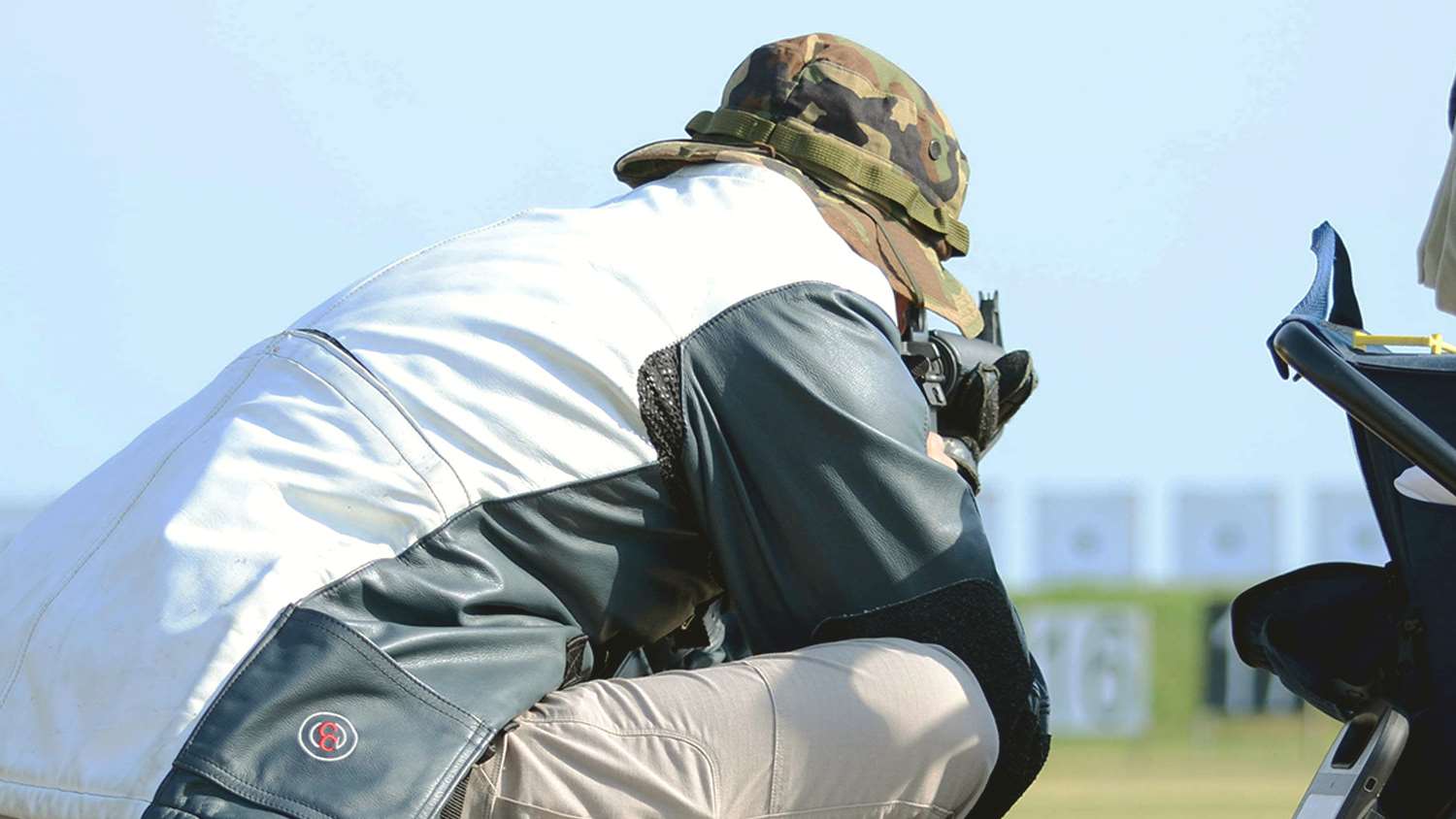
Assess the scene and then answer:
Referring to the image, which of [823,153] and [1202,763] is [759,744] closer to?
[823,153]

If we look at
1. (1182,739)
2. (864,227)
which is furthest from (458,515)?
(1182,739)

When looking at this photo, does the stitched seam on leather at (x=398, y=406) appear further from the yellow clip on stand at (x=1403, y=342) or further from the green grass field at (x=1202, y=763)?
the green grass field at (x=1202, y=763)

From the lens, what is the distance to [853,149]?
2564 mm

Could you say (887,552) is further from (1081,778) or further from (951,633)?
(1081,778)

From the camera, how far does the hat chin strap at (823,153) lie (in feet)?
8.38

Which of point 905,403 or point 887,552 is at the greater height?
point 905,403

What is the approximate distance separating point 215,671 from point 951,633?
774 mm

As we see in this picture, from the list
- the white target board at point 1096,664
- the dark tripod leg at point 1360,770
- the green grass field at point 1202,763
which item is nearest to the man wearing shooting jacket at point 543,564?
the dark tripod leg at point 1360,770

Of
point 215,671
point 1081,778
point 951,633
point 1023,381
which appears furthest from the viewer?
point 1081,778

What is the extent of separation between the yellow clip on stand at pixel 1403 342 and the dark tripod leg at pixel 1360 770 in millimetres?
353

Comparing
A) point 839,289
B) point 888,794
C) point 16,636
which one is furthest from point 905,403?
point 16,636

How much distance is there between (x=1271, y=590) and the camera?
2152 millimetres

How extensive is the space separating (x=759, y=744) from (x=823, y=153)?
816mm

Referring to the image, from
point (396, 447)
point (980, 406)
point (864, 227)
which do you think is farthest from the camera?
point (980, 406)
